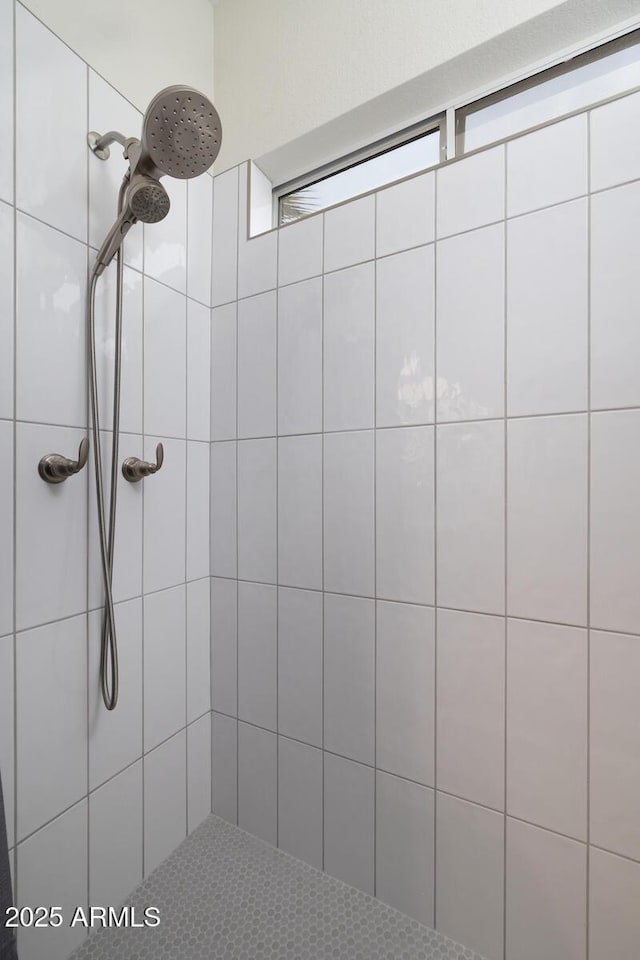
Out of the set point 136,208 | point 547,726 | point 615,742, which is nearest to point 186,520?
point 136,208

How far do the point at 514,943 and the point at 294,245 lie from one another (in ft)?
5.39

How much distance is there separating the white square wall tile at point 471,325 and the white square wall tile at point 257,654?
0.69 metres

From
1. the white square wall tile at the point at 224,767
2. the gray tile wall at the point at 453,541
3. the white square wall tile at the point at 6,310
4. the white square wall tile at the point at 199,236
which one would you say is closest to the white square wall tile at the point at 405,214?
the gray tile wall at the point at 453,541

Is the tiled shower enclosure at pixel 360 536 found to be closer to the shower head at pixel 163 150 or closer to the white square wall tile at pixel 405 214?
the white square wall tile at pixel 405 214

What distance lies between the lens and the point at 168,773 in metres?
1.18

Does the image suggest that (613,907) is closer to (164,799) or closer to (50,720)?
(164,799)

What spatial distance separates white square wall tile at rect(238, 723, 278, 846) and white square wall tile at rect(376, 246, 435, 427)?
0.92m

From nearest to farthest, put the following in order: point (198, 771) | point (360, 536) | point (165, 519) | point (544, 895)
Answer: point (544, 895) < point (360, 536) < point (165, 519) < point (198, 771)

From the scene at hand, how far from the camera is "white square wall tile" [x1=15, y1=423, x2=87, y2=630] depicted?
0.85 meters

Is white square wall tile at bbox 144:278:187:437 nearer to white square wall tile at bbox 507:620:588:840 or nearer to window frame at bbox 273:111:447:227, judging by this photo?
window frame at bbox 273:111:447:227

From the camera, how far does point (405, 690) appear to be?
40.1 inches

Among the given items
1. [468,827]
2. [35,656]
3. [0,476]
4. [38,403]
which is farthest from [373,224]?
[468,827]

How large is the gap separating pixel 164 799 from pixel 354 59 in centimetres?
194

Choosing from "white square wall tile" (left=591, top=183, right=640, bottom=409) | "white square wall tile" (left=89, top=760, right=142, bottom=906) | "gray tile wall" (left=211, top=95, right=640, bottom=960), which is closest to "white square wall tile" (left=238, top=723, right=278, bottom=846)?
"gray tile wall" (left=211, top=95, right=640, bottom=960)
